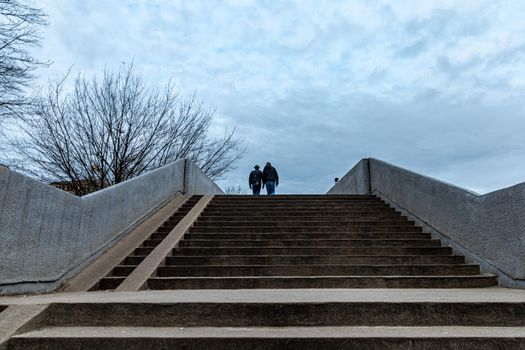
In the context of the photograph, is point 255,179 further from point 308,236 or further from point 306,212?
point 308,236

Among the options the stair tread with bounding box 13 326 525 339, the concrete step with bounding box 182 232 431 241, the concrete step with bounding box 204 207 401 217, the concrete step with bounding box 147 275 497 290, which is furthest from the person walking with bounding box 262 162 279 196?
the stair tread with bounding box 13 326 525 339

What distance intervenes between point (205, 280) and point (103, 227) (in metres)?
2.01

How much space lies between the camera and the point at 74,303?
311cm

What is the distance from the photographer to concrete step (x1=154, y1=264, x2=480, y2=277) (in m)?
5.05

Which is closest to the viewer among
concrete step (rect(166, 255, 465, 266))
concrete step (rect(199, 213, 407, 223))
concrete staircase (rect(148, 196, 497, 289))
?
concrete staircase (rect(148, 196, 497, 289))

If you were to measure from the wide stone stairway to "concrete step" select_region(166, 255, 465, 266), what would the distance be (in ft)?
0.05

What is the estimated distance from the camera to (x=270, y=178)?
14.2 m

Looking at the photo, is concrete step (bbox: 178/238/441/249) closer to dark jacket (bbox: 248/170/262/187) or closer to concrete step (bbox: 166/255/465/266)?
concrete step (bbox: 166/255/465/266)

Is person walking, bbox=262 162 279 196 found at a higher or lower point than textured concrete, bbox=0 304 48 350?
higher

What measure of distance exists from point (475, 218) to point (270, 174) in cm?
937

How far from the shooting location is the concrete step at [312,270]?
5055 millimetres

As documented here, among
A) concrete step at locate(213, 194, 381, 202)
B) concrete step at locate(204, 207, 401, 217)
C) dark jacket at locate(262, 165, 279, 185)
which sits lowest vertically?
concrete step at locate(204, 207, 401, 217)

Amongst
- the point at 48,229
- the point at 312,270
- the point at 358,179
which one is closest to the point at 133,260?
the point at 48,229

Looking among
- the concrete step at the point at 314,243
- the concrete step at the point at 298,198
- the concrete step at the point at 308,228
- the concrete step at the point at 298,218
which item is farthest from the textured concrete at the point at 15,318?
the concrete step at the point at 298,198
